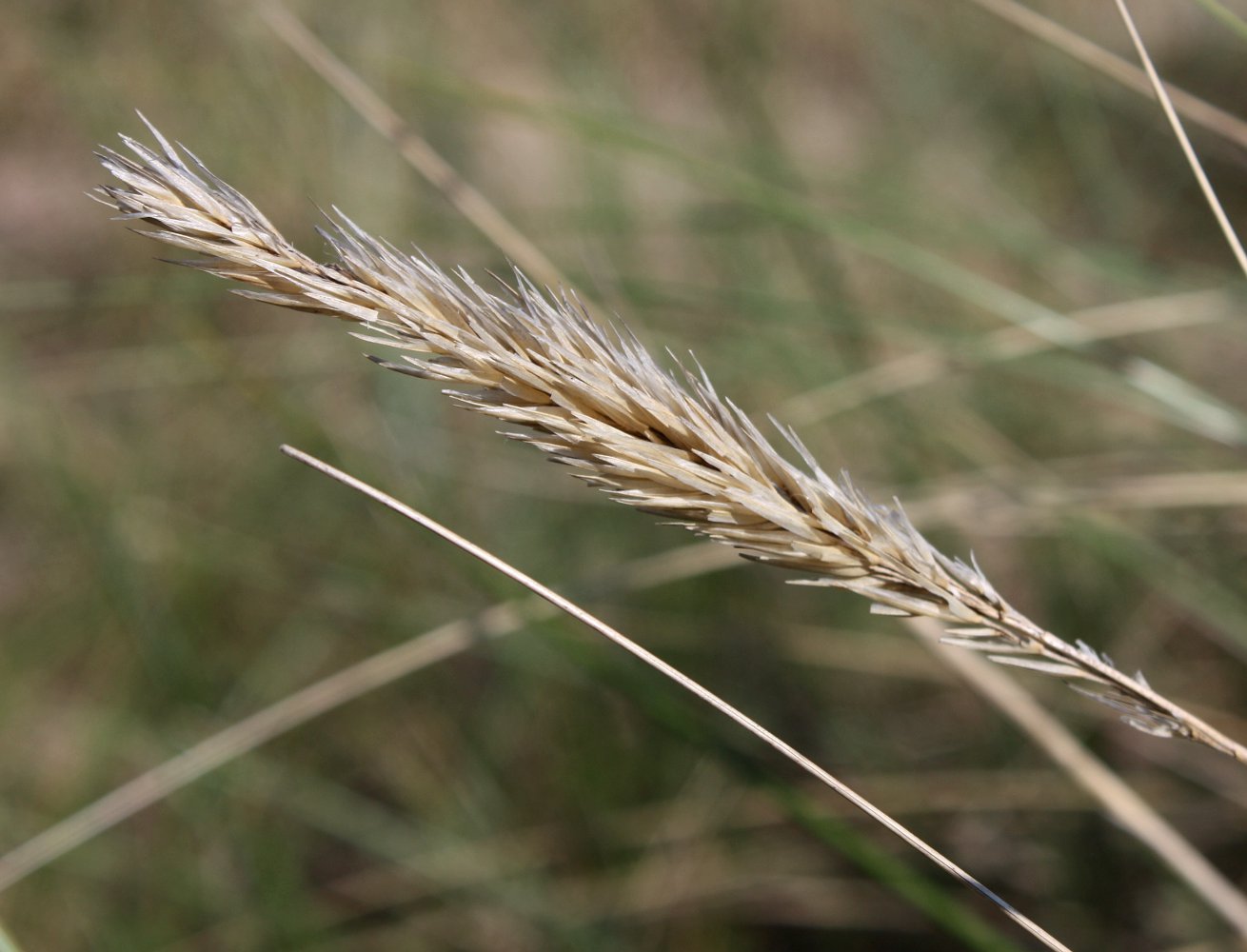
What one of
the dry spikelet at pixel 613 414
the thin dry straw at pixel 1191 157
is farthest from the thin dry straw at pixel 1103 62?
the dry spikelet at pixel 613 414

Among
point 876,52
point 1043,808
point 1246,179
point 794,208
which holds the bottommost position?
point 1246,179

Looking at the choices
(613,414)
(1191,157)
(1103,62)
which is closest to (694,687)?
(613,414)

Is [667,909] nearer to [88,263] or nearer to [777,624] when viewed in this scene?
[777,624]

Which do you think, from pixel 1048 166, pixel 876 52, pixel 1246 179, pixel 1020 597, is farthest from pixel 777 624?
pixel 1048 166

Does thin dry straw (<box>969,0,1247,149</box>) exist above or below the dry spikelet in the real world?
below

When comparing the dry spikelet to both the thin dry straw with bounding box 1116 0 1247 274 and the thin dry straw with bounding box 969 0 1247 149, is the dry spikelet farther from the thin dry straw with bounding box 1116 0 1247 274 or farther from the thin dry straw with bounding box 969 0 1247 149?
the thin dry straw with bounding box 969 0 1247 149

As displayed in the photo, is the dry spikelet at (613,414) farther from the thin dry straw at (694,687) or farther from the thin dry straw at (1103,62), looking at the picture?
the thin dry straw at (1103,62)

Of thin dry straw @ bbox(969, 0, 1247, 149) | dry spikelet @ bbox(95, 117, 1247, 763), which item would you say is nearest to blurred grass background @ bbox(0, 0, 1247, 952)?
thin dry straw @ bbox(969, 0, 1247, 149)
